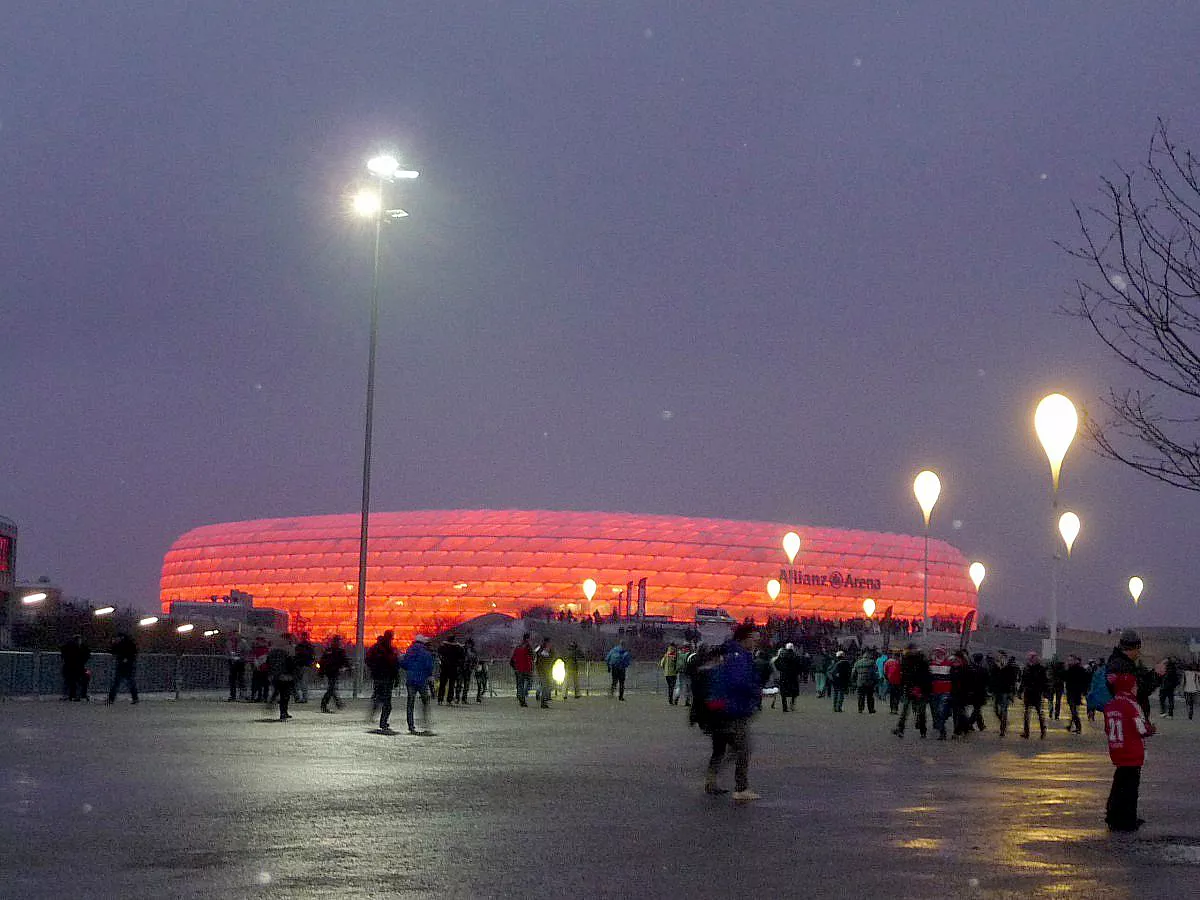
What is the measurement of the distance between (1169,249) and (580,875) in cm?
822

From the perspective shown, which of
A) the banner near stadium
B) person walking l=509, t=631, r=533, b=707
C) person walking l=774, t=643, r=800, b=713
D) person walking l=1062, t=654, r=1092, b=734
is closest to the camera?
person walking l=1062, t=654, r=1092, b=734

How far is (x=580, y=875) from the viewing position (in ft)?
29.0

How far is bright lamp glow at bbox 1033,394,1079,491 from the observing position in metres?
25.1

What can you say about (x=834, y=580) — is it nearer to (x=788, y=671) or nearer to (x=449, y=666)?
(x=788, y=671)

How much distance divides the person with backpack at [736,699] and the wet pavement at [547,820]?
1.29 ft

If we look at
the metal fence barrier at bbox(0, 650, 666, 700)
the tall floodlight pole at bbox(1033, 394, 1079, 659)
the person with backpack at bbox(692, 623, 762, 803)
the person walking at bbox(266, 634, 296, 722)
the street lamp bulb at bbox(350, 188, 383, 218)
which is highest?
the street lamp bulb at bbox(350, 188, 383, 218)

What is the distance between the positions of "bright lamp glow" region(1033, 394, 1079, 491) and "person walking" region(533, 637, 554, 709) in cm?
1260

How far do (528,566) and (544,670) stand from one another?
10528 cm

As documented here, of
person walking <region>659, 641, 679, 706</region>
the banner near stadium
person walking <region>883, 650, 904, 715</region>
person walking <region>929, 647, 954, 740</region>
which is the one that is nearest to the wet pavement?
person walking <region>929, 647, 954, 740</region>

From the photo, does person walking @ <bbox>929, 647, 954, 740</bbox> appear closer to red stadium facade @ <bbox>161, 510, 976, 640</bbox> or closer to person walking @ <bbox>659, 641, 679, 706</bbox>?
person walking @ <bbox>659, 641, 679, 706</bbox>

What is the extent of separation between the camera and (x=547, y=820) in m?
11.6

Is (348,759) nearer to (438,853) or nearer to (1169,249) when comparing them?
(438,853)

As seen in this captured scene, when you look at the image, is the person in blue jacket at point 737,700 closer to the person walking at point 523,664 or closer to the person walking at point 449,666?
the person walking at point 523,664

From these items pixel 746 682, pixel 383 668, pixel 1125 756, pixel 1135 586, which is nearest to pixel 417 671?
pixel 383 668
